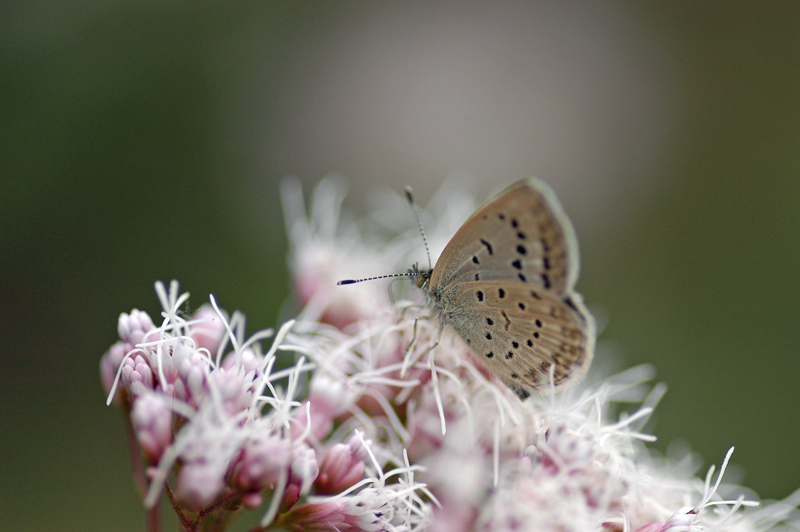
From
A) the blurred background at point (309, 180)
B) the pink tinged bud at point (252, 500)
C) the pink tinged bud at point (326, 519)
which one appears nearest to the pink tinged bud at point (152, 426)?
the pink tinged bud at point (252, 500)

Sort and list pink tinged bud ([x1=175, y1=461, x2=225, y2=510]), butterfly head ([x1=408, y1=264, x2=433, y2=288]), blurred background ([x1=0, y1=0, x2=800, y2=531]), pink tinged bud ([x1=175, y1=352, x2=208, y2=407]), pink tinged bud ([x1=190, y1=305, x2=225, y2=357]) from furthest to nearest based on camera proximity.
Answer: blurred background ([x1=0, y1=0, x2=800, y2=531]), butterfly head ([x1=408, y1=264, x2=433, y2=288]), pink tinged bud ([x1=190, y1=305, x2=225, y2=357]), pink tinged bud ([x1=175, y1=352, x2=208, y2=407]), pink tinged bud ([x1=175, y1=461, x2=225, y2=510])

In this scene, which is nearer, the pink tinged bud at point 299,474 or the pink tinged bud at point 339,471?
the pink tinged bud at point 299,474

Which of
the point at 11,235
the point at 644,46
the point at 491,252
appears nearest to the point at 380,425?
the point at 491,252

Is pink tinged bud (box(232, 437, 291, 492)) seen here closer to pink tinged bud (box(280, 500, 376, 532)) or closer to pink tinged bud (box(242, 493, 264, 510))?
pink tinged bud (box(242, 493, 264, 510))

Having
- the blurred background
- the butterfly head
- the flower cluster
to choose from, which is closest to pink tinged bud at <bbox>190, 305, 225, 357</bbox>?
the flower cluster

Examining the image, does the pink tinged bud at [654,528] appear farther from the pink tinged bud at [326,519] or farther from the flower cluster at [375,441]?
the pink tinged bud at [326,519]

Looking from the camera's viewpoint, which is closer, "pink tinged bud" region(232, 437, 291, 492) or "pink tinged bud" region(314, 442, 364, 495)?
"pink tinged bud" region(232, 437, 291, 492)

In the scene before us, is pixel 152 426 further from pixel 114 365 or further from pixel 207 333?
pixel 207 333
